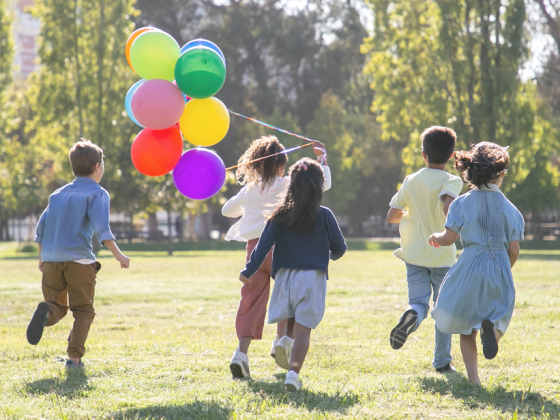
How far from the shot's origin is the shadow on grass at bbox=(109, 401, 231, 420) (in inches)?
140

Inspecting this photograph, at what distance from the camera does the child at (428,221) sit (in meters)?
4.76

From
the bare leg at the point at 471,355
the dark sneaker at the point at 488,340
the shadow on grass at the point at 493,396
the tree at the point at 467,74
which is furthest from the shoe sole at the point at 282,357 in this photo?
the tree at the point at 467,74

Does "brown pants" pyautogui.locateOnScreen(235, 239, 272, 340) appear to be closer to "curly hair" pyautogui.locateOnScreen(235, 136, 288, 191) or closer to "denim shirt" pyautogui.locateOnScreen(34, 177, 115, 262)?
"curly hair" pyautogui.locateOnScreen(235, 136, 288, 191)

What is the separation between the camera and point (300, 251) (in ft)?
14.2

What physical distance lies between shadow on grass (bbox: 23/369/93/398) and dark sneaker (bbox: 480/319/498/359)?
2513 millimetres

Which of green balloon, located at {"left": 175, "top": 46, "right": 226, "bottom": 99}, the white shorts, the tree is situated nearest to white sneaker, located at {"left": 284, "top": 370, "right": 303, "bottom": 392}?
the white shorts

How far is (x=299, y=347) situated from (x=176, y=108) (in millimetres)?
2244

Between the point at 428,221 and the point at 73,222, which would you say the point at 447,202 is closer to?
the point at 428,221

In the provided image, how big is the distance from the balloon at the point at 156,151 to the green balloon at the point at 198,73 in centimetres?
42

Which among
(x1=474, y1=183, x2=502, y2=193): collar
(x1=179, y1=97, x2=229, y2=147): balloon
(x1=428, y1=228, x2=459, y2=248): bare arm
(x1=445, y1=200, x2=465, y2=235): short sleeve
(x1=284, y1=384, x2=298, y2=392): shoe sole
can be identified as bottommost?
(x1=284, y1=384, x2=298, y2=392): shoe sole

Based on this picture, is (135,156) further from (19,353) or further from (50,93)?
(50,93)

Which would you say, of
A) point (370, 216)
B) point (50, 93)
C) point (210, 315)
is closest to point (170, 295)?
point (210, 315)

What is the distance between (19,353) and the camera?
18.1ft

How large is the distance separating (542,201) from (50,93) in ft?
78.2
